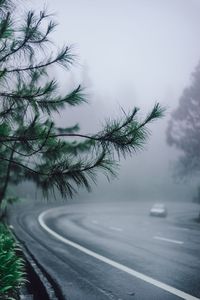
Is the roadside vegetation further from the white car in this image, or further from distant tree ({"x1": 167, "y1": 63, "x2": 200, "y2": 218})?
the white car

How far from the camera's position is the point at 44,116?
5.04 m

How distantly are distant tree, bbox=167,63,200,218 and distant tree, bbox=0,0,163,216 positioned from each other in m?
22.3

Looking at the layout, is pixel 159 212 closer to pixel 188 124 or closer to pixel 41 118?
pixel 188 124

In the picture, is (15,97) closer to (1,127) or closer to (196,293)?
(1,127)

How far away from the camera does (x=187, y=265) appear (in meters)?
8.30

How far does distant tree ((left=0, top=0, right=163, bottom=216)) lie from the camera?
447 cm

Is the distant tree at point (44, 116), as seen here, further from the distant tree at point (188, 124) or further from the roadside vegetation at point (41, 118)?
the distant tree at point (188, 124)

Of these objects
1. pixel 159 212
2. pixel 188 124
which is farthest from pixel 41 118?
pixel 159 212

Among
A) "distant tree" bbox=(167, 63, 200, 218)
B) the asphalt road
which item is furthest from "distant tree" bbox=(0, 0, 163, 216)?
"distant tree" bbox=(167, 63, 200, 218)

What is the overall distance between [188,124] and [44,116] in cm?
2338

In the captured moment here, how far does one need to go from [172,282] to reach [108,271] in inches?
63.7

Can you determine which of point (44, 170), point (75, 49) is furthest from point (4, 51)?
point (44, 170)

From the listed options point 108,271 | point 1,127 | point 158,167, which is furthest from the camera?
point 158,167

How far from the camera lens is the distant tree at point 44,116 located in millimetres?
4473
